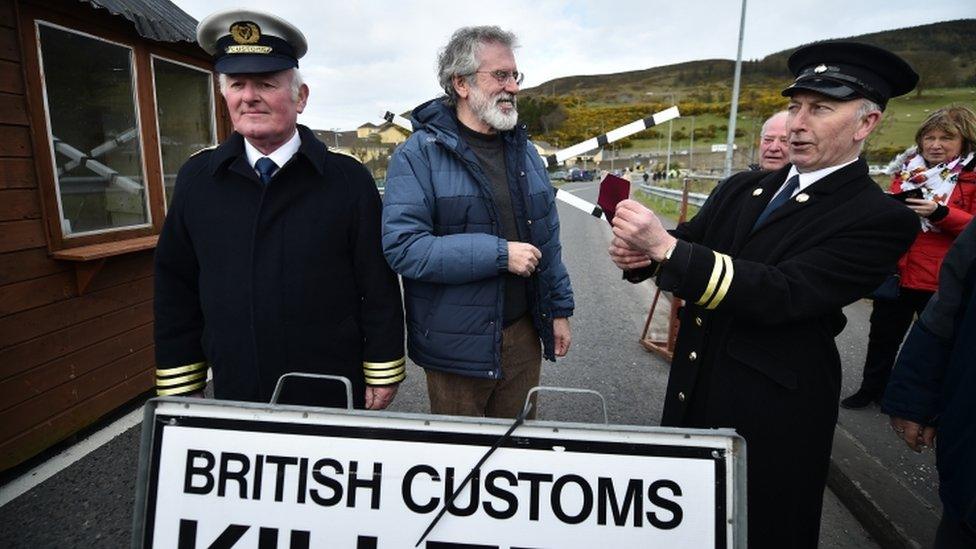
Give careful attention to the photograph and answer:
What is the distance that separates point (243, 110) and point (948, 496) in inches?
104

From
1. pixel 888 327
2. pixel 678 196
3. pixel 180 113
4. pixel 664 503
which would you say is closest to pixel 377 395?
pixel 664 503

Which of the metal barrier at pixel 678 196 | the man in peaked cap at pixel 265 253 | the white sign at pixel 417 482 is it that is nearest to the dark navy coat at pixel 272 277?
the man in peaked cap at pixel 265 253

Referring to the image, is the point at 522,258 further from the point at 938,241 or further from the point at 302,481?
the point at 938,241

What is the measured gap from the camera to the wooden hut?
297 cm

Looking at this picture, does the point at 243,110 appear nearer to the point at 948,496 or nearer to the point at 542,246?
the point at 542,246

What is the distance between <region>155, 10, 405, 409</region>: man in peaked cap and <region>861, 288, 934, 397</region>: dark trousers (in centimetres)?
356

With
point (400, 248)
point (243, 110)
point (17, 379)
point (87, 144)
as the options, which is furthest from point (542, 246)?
point (87, 144)

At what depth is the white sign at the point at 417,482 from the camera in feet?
3.83

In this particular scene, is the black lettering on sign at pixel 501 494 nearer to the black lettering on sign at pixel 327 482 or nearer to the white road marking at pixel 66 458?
the black lettering on sign at pixel 327 482

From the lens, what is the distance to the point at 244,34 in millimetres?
1826

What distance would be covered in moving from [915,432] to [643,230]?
4.28ft

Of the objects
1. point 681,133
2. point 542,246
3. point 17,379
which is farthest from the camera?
point 681,133

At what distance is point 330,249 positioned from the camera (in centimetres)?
190

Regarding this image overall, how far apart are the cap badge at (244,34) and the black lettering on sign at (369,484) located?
152 centimetres
